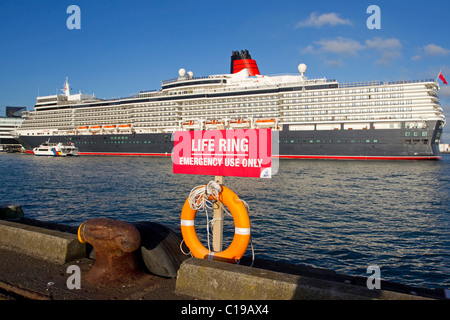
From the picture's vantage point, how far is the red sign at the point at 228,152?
4441mm

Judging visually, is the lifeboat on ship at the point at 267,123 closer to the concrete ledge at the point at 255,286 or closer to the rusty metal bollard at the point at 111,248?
the rusty metal bollard at the point at 111,248

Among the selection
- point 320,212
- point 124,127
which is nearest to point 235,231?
point 320,212

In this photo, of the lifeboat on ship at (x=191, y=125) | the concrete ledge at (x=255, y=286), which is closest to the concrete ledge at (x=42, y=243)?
the concrete ledge at (x=255, y=286)

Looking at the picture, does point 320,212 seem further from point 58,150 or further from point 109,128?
point 58,150

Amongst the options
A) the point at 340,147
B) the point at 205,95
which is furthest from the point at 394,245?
the point at 205,95

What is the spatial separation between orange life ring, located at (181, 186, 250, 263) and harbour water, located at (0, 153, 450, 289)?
2986 millimetres

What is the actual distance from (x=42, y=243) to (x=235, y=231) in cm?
299

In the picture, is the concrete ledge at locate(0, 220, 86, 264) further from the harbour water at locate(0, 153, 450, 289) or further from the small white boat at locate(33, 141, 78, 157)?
the small white boat at locate(33, 141, 78, 157)

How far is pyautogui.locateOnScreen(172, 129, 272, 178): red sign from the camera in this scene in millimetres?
4441

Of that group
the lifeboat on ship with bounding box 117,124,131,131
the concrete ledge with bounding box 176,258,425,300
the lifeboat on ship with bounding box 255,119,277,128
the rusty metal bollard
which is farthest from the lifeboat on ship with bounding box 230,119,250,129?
the concrete ledge with bounding box 176,258,425,300

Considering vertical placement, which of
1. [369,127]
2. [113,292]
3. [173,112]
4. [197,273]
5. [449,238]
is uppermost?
[173,112]

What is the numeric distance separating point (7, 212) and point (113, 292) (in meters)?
5.29
